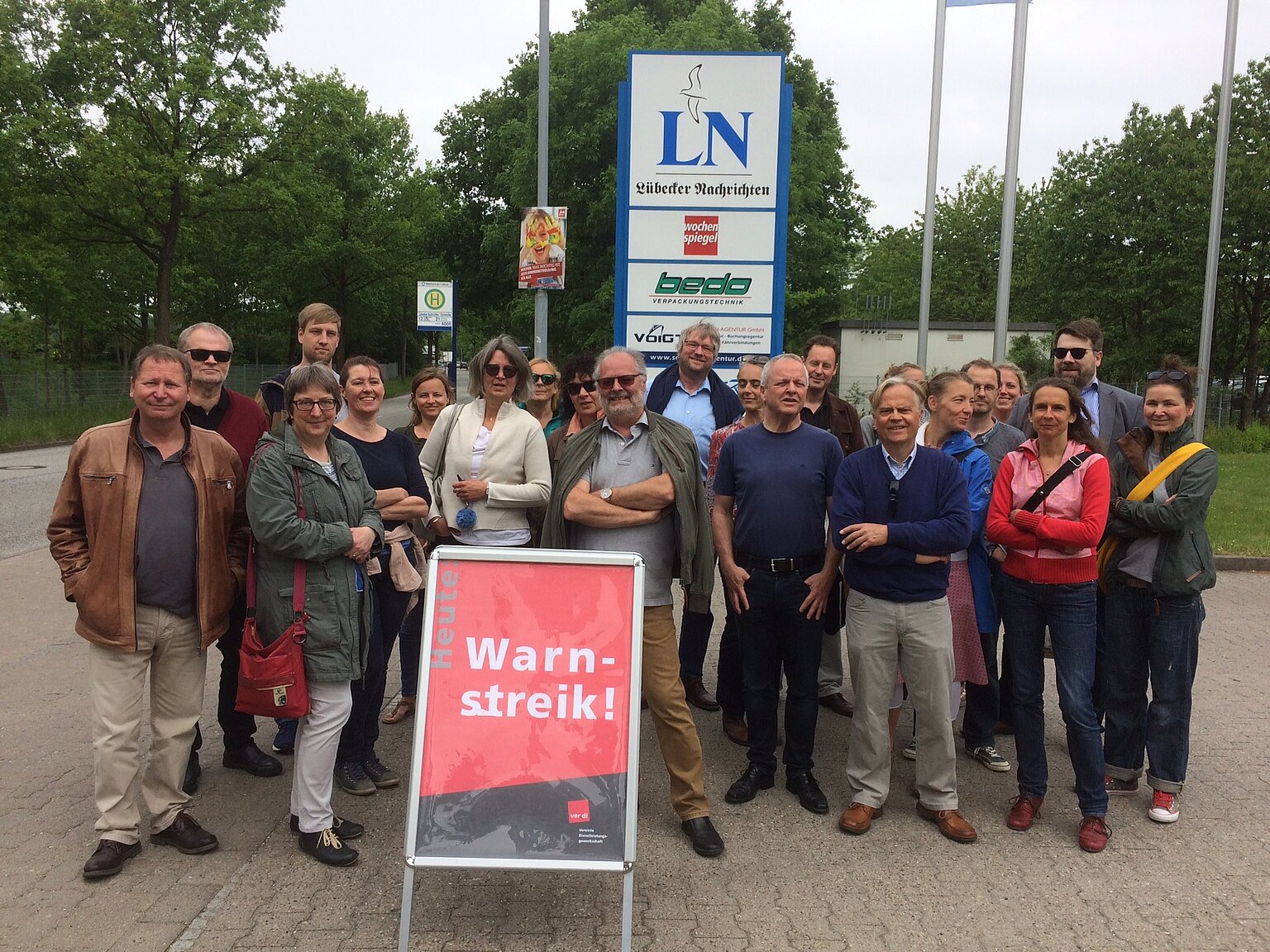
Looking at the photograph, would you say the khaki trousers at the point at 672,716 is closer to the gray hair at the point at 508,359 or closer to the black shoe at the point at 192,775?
the gray hair at the point at 508,359

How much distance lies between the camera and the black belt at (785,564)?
4.26 metres

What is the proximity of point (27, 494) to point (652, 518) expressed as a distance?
47.5 ft

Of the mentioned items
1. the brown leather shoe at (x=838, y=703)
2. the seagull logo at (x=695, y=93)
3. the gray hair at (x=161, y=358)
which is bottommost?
the brown leather shoe at (x=838, y=703)

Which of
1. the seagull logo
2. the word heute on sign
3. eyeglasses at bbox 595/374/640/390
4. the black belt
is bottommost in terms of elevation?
the black belt

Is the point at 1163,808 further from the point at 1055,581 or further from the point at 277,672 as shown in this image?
the point at 277,672

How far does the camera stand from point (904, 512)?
402 centimetres

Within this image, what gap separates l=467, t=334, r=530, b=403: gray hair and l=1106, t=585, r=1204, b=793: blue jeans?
2.91 meters

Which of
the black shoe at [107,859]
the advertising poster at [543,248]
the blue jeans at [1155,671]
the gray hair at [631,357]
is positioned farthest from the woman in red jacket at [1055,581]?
the advertising poster at [543,248]

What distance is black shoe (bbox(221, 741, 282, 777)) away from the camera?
4.63m

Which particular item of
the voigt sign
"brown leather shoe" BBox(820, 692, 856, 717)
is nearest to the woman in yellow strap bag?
"brown leather shoe" BBox(820, 692, 856, 717)

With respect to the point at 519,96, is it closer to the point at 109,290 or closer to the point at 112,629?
the point at 109,290

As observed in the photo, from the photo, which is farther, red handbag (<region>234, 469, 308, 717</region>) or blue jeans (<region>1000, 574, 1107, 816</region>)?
blue jeans (<region>1000, 574, 1107, 816</region>)

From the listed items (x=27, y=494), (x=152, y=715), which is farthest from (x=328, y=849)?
(x=27, y=494)

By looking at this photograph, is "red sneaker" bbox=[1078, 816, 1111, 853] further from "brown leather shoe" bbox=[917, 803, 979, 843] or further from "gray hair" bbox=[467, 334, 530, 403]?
"gray hair" bbox=[467, 334, 530, 403]
